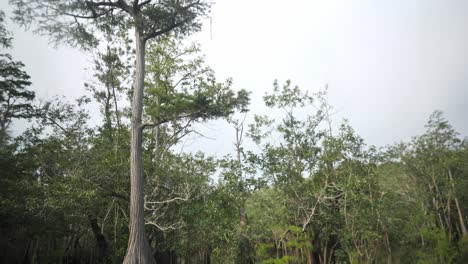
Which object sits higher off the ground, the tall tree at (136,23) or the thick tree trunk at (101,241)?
the tall tree at (136,23)

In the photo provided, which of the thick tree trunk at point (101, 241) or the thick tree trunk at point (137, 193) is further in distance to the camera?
the thick tree trunk at point (101, 241)

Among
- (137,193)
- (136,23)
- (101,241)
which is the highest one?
(136,23)

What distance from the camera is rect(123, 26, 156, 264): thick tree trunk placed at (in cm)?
653

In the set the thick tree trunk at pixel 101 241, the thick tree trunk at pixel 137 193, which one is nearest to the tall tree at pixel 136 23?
the thick tree trunk at pixel 137 193

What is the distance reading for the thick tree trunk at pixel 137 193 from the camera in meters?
6.53

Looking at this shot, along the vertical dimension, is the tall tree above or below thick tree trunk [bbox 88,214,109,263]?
above

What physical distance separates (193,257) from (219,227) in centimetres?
795

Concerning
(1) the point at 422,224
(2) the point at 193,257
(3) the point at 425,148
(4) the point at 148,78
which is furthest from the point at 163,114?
(3) the point at 425,148

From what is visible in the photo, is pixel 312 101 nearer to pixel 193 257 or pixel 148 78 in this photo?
pixel 148 78

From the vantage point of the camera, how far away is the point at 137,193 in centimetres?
704

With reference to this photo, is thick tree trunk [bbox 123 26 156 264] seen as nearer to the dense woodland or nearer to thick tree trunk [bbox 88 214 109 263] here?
the dense woodland

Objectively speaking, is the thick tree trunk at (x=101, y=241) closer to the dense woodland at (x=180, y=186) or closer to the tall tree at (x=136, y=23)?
the dense woodland at (x=180, y=186)

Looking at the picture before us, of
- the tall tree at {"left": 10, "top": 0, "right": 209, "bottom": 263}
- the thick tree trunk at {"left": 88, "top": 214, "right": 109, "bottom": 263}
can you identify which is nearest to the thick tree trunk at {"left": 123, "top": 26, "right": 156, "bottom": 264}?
the tall tree at {"left": 10, "top": 0, "right": 209, "bottom": 263}

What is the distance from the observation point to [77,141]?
1009 centimetres
